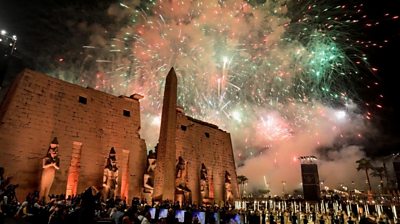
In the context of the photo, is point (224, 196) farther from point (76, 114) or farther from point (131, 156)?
point (76, 114)

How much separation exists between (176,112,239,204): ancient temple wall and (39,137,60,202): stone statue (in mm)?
9836

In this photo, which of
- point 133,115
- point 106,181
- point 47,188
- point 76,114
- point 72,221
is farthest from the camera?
point 133,115

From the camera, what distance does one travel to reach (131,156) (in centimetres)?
1898

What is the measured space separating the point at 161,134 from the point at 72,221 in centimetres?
1346

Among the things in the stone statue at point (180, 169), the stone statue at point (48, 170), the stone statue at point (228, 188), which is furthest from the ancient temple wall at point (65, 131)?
the stone statue at point (228, 188)

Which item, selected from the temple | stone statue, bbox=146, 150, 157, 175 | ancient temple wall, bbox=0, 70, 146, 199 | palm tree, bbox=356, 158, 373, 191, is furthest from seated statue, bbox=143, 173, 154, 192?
palm tree, bbox=356, 158, 373, 191

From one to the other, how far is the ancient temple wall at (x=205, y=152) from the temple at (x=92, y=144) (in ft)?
0.37

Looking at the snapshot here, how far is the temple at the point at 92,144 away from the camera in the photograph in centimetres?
1412

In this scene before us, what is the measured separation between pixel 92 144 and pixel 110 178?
2778mm

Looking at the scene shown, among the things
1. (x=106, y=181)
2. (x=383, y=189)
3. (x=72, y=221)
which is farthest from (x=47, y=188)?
(x=383, y=189)

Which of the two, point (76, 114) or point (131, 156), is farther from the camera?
point (131, 156)

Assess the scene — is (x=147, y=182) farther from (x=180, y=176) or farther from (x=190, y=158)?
(x=190, y=158)

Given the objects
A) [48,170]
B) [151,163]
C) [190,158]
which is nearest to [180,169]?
[151,163]

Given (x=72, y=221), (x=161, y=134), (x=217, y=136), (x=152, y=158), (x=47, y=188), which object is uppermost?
(x=217, y=136)
